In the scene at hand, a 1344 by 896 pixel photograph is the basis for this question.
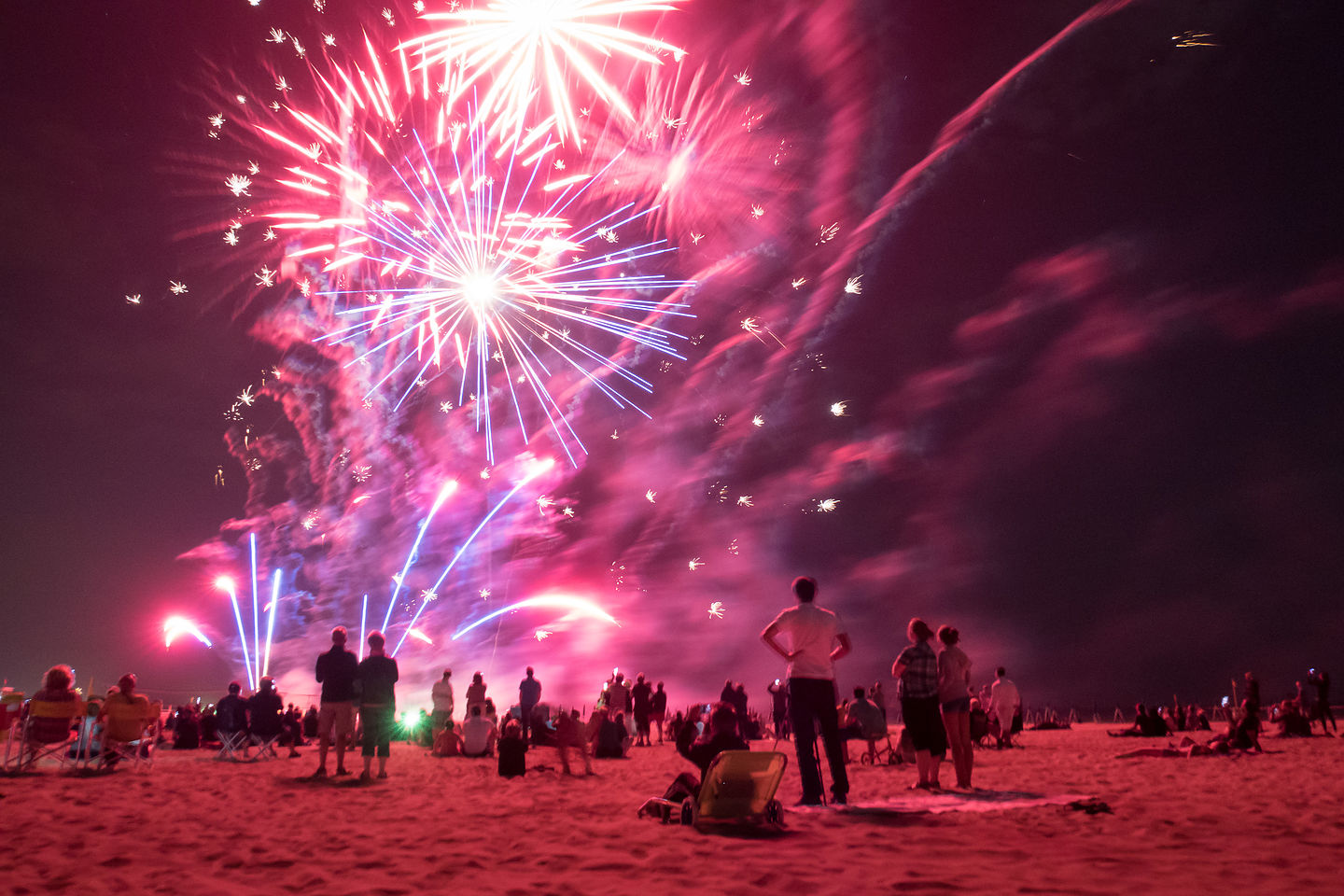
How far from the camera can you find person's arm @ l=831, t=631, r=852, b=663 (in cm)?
594

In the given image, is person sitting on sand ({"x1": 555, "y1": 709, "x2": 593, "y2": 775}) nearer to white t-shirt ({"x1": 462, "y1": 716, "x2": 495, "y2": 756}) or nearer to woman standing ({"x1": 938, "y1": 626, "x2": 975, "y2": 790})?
white t-shirt ({"x1": 462, "y1": 716, "x2": 495, "y2": 756})

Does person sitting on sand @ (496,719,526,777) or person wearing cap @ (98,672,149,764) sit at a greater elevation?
person wearing cap @ (98,672,149,764)

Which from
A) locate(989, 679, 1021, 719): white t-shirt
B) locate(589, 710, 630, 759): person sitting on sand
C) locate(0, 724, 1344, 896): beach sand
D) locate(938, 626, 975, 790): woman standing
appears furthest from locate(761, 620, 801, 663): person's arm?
locate(989, 679, 1021, 719): white t-shirt

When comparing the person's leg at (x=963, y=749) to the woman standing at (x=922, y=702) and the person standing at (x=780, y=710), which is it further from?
the person standing at (x=780, y=710)

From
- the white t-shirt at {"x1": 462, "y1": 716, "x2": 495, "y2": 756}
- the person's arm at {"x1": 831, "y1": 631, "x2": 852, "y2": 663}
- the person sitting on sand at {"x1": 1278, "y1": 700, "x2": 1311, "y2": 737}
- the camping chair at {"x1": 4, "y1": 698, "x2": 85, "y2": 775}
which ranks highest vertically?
the person's arm at {"x1": 831, "y1": 631, "x2": 852, "y2": 663}

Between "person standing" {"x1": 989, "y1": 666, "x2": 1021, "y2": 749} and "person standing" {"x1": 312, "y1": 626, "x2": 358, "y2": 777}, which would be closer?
"person standing" {"x1": 312, "y1": 626, "x2": 358, "y2": 777}

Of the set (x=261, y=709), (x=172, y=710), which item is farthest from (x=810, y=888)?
(x=172, y=710)

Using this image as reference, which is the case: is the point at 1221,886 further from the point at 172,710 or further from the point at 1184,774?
the point at 172,710

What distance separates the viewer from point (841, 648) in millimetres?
6016

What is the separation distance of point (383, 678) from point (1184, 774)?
7.86 metres

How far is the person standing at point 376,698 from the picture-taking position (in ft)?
27.0

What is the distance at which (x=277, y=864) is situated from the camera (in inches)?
162

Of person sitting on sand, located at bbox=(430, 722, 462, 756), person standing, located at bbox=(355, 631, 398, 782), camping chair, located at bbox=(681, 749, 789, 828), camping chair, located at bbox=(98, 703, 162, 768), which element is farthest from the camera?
person sitting on sand, located at bbox=(430, 722, 462, 756)

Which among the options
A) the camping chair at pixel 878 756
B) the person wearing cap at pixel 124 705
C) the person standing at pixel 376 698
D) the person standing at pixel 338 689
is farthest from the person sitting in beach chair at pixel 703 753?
the person wearing cap at pixel 124 705
